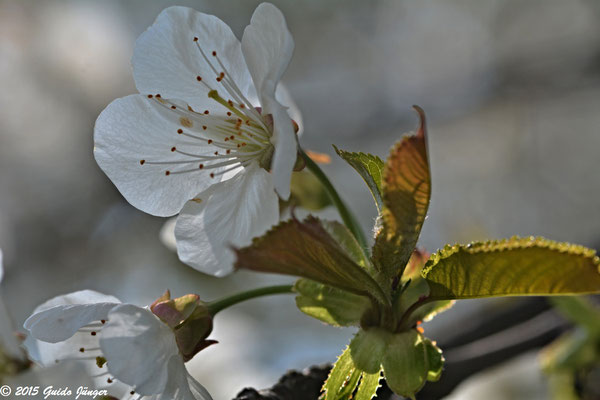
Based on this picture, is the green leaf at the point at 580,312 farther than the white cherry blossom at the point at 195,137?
Yes

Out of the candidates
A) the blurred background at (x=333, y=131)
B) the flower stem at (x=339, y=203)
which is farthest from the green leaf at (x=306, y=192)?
the blurred background at (x=333, y=131)

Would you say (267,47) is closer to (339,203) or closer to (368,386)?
(339,203)

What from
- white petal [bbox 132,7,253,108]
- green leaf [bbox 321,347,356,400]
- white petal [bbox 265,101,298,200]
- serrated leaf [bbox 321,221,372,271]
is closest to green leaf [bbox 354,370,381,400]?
green leaf [bbox 321,347,356,400]

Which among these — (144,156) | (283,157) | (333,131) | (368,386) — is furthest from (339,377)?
(333,131)

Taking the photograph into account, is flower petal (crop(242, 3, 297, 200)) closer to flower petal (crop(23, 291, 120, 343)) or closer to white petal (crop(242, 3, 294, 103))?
white petal (crop(242, 3, 294, 103))

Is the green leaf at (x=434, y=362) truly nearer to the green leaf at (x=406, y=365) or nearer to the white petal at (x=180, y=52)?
the green leaf at (x=406, y=365)
